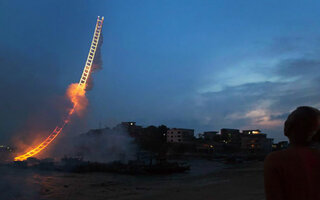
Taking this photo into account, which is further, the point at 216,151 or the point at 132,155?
the point at 216,151

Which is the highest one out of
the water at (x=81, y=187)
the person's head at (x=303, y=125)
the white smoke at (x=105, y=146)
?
the person's head at (x=303, y=125)

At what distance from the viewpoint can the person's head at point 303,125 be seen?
253 cm

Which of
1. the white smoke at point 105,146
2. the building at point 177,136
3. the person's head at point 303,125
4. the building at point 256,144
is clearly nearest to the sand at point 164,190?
the person's head at point 303,125

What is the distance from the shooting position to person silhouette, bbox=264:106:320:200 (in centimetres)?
232

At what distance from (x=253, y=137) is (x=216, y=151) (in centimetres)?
1611

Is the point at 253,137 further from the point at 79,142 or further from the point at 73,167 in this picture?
the point at 73,167

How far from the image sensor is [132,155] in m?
75.9

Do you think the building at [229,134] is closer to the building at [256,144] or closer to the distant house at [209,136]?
the distant house at [209,136]

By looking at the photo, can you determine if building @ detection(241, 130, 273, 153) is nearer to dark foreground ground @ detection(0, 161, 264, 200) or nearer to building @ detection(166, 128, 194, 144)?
building @ detection(166, 128, 194, 144)

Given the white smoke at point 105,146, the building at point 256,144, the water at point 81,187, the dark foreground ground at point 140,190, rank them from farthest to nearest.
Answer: the building at point 256,144 → the white smoke at point 105,146 → the water at point 81,187 → the dark foreground ground at point 140,190

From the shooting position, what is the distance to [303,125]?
2.55m

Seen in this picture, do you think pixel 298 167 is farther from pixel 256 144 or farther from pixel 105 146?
pixel 256 144

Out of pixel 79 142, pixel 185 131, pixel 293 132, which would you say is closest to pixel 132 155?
pixel 79 142

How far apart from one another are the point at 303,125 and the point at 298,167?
0.44 meters
